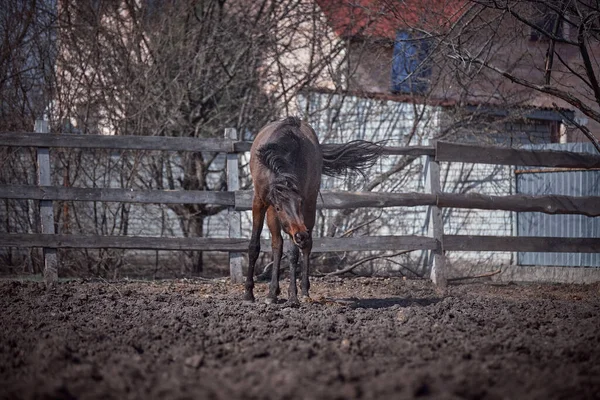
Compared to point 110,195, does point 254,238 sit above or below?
below

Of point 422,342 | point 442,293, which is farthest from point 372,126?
point 422,342

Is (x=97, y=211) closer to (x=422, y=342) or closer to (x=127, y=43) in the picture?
(x=127, y=43)

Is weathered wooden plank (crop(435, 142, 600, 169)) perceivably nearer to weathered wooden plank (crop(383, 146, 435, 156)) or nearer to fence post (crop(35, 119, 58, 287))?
weathered wooden plank (crop(383, 146, 435, 156))

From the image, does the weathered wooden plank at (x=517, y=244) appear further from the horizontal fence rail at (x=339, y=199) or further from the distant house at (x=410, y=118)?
the distant house at (x=410, y=118)

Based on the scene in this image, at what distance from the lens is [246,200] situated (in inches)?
335

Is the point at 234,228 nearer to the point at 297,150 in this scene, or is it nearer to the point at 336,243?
the point at 336,243

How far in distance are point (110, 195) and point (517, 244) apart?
216 inches

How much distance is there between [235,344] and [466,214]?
867cm

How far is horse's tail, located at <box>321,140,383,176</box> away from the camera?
7.88 m

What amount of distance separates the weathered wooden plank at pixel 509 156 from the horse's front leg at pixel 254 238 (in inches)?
124

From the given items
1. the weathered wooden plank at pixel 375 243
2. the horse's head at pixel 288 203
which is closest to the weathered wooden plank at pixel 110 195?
the weathered wooden plank at pixel 375 243

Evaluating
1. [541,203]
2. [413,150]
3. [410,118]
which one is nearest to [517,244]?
[541,203]

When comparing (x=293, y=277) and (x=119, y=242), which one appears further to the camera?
(x=119, y=242)

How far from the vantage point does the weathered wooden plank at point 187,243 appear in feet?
26.9
